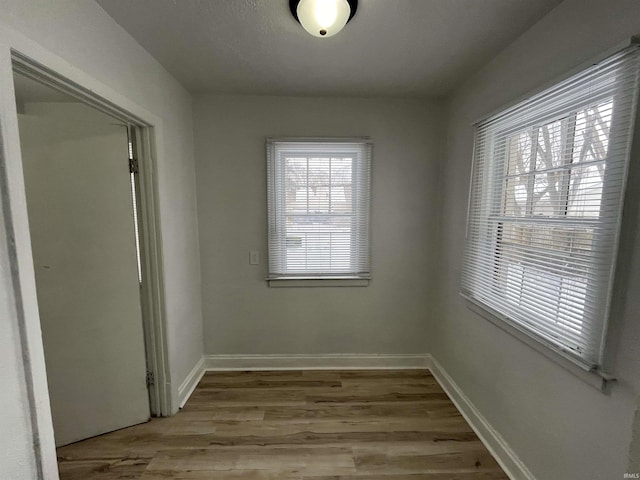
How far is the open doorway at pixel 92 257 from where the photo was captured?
154 centimetres

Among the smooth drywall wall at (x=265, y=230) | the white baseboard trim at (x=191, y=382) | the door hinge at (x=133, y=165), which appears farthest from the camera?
the smooth drywall wall at (x=265, y=230)

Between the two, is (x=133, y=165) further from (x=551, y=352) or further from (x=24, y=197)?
(x=551, y=352)

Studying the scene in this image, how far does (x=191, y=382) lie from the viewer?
226cm

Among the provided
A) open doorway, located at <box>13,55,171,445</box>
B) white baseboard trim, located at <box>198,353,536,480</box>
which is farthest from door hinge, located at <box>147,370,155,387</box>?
white baseboard trim, located at <box>198,353,536,480</box>

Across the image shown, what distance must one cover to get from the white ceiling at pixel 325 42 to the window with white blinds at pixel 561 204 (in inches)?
16.9

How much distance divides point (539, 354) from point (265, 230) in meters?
2.00

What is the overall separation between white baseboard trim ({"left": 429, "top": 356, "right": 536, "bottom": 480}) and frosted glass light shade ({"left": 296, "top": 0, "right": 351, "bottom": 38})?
2.42 m

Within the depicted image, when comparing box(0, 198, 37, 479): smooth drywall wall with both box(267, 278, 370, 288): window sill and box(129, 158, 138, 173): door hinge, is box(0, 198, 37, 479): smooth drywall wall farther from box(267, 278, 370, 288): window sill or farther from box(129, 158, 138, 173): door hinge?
box(267, 278, 370, 288): window sill

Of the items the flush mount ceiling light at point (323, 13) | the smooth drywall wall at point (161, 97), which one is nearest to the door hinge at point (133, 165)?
the smooth drywall wall at point (161, 97)

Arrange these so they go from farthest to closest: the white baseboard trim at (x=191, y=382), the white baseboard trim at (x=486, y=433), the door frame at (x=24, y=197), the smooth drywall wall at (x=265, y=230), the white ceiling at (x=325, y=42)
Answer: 1. the smooth drywall wall at (x=265, y=230)
2. the white baseboard trim at (x=191, y=382)
3. the white baseboard trim at (x=486, y=433)
4. the white ceiling at (x=325, y=42)
5. the door frame at (x=24, y=197)

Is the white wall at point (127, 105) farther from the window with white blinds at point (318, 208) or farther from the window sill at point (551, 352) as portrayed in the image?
the window sill at point (551, 352)

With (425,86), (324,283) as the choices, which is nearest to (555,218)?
(425,86)

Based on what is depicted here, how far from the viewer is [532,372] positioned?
1.41m

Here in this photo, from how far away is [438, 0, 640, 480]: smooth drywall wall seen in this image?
100cm
